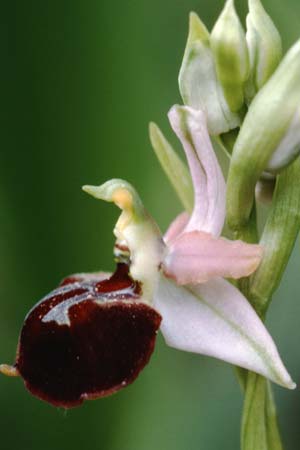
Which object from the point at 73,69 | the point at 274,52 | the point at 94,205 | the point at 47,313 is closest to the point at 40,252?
the point at 94,205

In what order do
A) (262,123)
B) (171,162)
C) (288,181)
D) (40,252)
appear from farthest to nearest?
(40,252) → (171,162) → (288,181) → (262,123)

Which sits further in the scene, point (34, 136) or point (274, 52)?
point (34, 136)

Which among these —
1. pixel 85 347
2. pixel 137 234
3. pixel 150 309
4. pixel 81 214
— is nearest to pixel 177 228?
pixel 137 234

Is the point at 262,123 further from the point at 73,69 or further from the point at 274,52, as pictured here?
the point at 73,69

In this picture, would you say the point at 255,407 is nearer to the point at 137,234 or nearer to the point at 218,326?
the point at 218,326

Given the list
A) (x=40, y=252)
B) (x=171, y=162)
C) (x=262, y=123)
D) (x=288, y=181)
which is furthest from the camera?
(x=40, y=252)

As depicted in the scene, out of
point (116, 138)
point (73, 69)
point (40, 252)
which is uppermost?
point (73, 69)

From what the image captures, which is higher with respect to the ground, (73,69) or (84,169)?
(73,69)

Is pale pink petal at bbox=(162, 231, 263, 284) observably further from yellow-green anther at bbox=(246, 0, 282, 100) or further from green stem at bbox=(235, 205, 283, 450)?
yellow-green anther at bbox=(246, 0, 282, 100)
